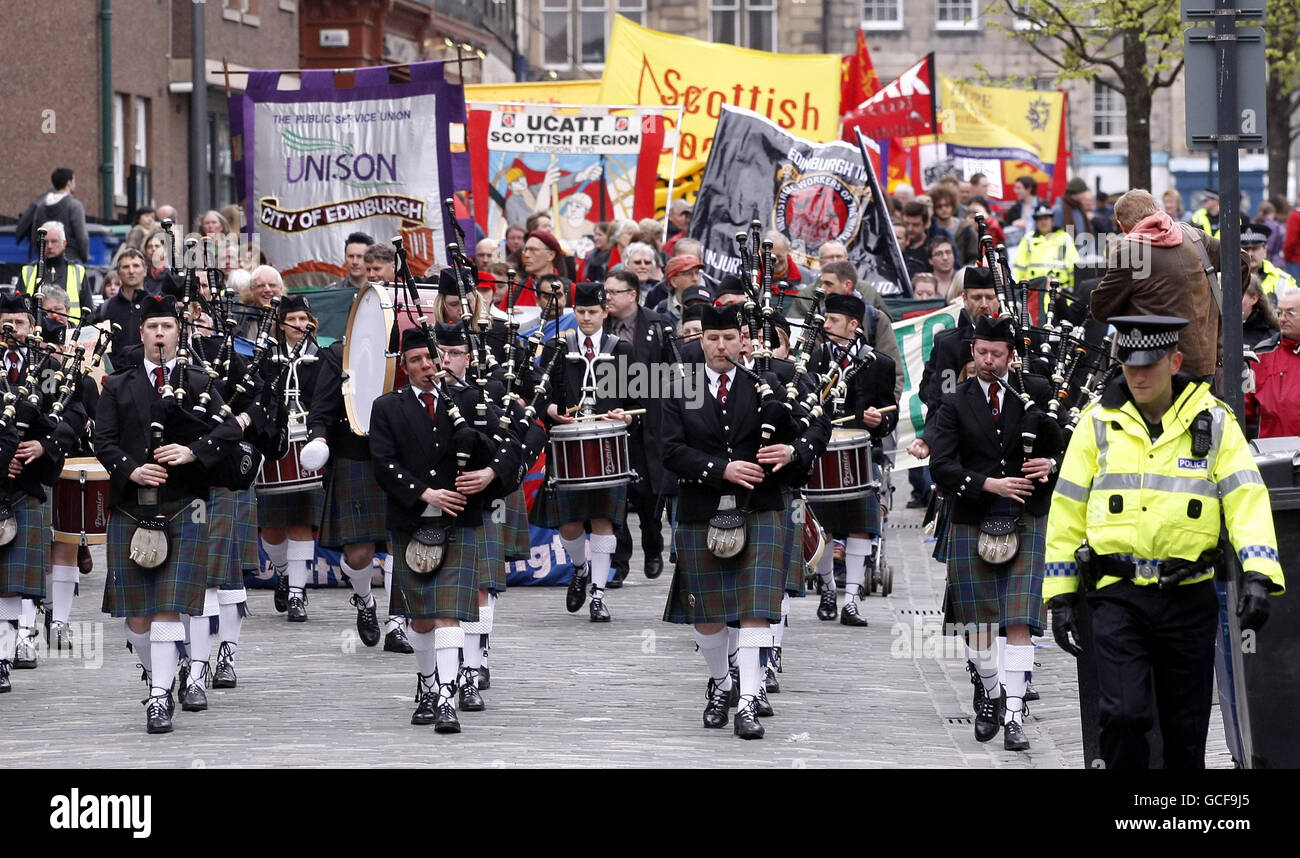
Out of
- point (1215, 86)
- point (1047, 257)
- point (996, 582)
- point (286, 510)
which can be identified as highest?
point (1047, 257)

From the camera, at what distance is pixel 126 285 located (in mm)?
14695

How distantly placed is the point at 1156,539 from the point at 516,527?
600 cm

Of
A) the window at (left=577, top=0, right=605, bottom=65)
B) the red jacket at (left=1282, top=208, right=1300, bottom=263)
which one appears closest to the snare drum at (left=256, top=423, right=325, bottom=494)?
the red jacket at (left=1282, top=208, right=1300, bottom=263)

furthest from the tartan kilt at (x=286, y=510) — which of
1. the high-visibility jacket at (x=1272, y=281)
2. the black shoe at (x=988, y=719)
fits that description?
the high-visibility jacket at (x=1272, y=281)

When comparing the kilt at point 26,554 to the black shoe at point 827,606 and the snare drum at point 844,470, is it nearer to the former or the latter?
the snare drum at point 844,470

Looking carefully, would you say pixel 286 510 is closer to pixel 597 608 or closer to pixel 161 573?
pixel 597 608

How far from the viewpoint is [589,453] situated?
41.8 feet

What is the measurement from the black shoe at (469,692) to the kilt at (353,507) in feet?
7.52

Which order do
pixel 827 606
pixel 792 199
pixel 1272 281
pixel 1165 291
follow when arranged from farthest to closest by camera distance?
pixel 792 199 < pixel 1272 281 < pixel 827 606 < pixel 1165 291

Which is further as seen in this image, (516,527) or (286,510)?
(286,510)

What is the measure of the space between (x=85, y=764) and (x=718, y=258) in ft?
30.3

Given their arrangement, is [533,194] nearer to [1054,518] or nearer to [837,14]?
[1054,518]

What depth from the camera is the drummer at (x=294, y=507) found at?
41.7 feet

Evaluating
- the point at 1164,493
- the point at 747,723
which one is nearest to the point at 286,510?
the point at 747,723
